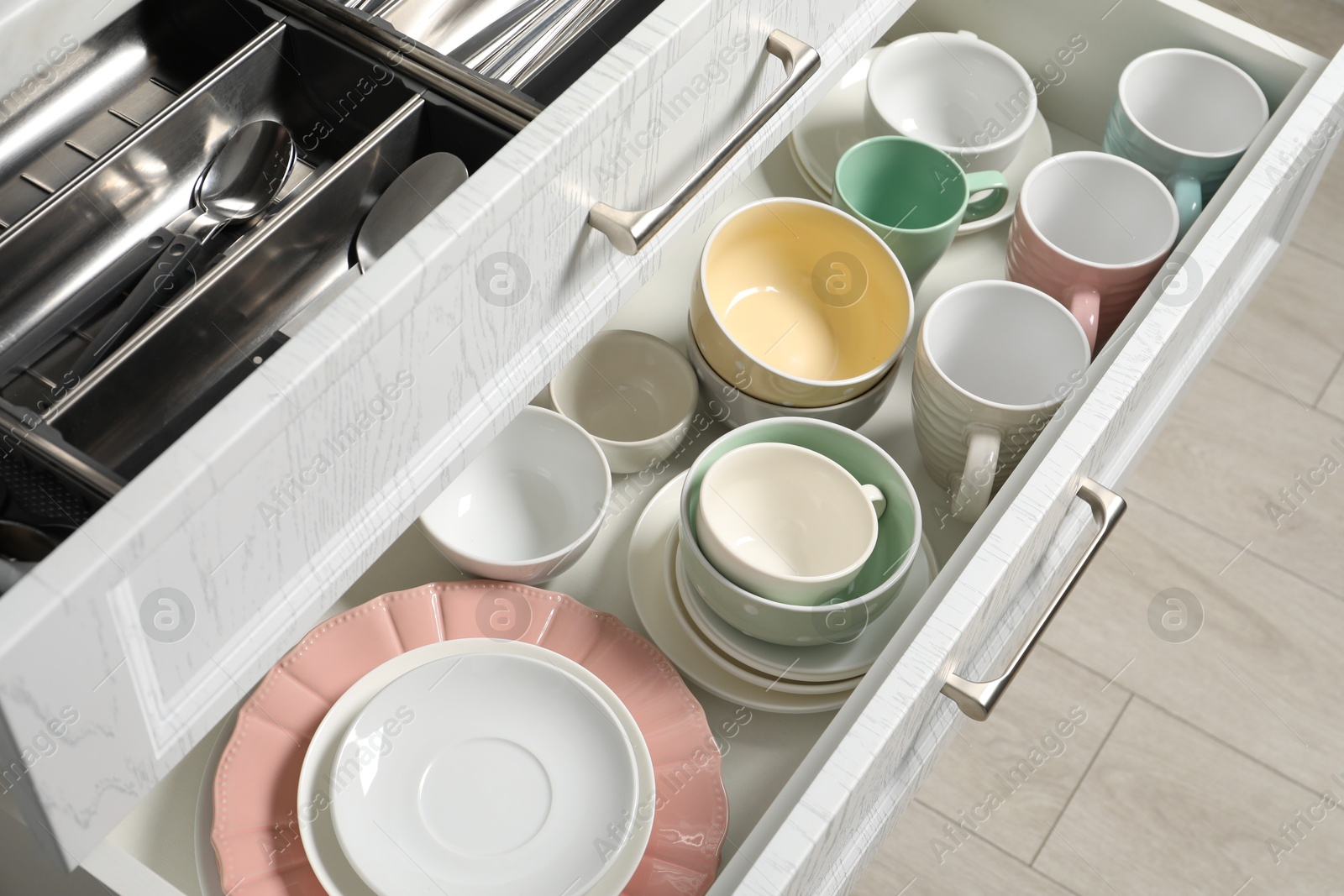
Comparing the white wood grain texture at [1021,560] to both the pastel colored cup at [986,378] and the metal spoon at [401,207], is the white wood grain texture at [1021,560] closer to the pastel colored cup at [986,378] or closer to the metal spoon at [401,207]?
the pastel colored cup at [986,378]

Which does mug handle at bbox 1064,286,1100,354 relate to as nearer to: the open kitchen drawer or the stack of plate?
the open kitchen drawer

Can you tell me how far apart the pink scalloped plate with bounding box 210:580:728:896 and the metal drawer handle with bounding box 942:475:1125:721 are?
16cm

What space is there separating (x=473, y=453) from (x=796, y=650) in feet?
0.84

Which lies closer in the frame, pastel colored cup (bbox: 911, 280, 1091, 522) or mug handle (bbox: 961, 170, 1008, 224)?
pastel colored cup (bbox: 911, 280, 1091, 522)

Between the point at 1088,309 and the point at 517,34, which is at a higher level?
the point at 517,34

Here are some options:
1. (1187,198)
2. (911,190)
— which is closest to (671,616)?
(911,190)

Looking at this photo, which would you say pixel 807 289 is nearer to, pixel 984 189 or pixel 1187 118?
pixel 984 189

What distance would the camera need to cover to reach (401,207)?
698 mm

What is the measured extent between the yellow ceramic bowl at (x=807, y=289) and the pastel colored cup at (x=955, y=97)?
135 mm

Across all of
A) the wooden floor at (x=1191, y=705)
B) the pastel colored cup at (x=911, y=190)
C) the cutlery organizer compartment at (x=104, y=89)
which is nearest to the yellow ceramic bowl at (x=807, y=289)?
the pastel colored cup at (x=911, y=190)

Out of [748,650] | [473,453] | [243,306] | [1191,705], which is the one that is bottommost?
[1191,705]

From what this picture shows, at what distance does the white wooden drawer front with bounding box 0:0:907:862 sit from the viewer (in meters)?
0.45

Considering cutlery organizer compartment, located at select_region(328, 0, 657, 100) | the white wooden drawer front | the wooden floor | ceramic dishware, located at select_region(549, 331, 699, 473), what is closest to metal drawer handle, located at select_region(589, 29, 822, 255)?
the white wooden drawer front

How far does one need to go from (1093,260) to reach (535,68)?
1.67ft
